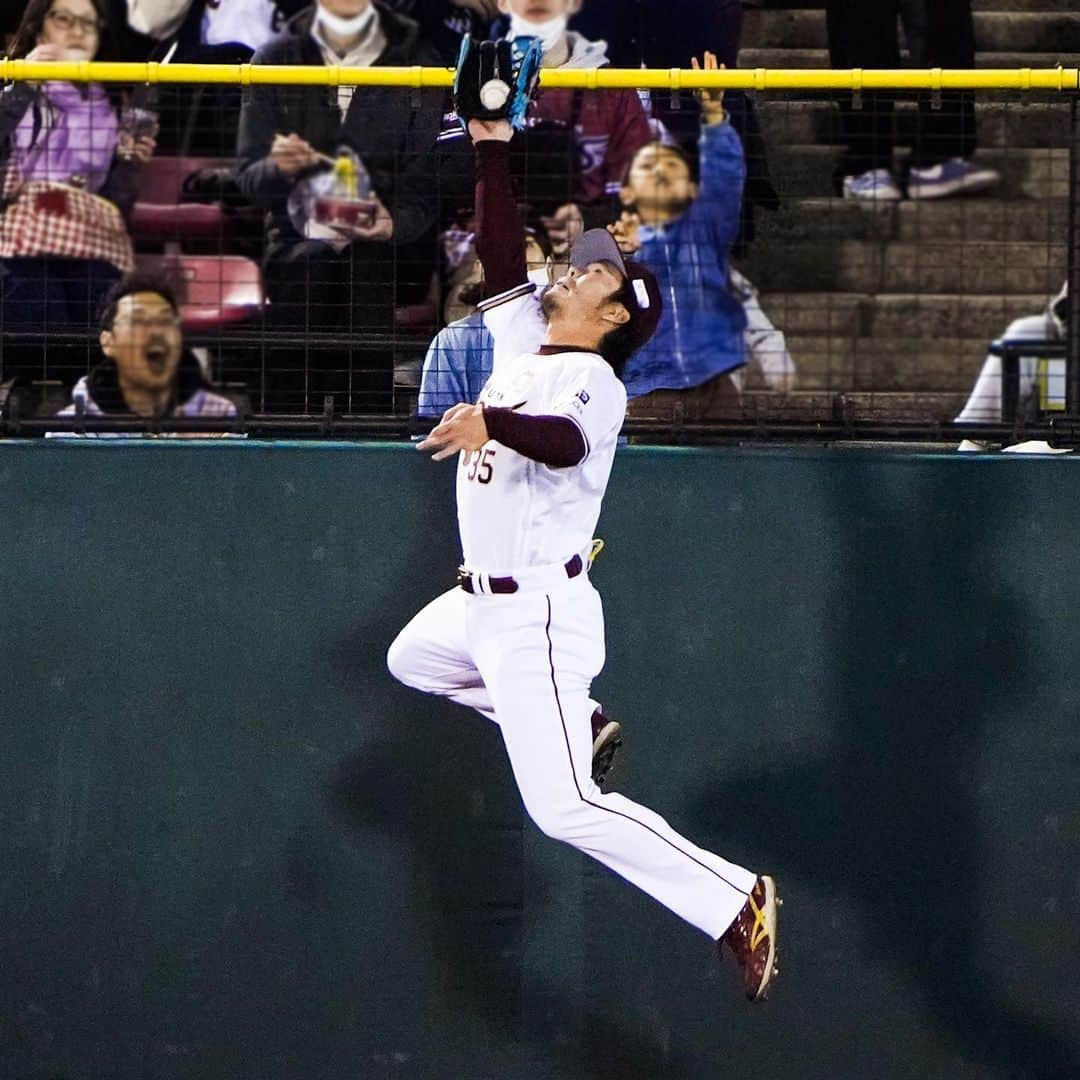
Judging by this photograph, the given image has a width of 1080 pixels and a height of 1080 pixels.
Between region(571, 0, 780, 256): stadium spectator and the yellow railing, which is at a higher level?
region(571, 0, 780, 256): stadium spectator

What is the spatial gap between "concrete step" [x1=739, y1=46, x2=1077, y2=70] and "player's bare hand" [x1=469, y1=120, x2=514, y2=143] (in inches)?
118

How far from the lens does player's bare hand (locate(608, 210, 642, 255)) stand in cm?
557

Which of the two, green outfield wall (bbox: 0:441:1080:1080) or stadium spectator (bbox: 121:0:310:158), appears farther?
stadium spectator (bbox: 121:0:310:158)

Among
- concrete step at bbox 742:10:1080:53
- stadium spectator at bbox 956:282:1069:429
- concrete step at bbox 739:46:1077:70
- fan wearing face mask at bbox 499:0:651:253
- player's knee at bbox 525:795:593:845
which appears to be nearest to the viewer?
player's knee at bbox 525:795:593:845

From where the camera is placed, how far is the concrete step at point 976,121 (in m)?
5.39


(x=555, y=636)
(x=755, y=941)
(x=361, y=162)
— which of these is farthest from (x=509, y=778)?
(x=361, y=162)

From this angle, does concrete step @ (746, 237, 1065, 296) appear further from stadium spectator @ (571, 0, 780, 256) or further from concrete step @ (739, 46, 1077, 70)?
stadium spectator @ (571, 0, 780, 256)

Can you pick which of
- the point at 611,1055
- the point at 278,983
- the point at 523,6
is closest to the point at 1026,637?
the point at 611,1055

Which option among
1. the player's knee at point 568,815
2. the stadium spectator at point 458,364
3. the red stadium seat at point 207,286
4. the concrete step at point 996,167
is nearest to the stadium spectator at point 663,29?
the concrete step at point 996,167

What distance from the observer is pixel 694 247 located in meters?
6.02

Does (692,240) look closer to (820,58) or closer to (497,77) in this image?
(497,77)

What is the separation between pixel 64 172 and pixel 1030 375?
353 cm

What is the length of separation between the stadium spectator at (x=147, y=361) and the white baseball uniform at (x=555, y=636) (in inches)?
61.3

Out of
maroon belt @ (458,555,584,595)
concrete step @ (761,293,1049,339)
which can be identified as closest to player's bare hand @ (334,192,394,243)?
maroon belt @ (458,555,584,595)
